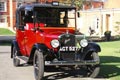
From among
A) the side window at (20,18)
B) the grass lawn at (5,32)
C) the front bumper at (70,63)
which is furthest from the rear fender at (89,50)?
the grass lawn at (5,32)

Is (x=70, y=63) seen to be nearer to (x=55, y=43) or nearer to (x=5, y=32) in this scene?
(x=55, y=43)

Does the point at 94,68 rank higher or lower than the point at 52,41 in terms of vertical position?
lower

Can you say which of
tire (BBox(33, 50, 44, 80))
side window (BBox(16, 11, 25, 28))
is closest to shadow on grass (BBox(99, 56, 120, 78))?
tire (BBox(33, 50, 44, 80))

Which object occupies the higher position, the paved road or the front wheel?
the front wheel

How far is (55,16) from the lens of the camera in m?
14.6

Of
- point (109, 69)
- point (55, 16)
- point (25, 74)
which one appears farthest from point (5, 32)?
point (25, 74)

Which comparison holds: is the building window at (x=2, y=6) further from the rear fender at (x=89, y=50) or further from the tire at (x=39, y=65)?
the tire at (x=39, y=65)

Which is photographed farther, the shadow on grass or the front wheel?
the shadow on grass

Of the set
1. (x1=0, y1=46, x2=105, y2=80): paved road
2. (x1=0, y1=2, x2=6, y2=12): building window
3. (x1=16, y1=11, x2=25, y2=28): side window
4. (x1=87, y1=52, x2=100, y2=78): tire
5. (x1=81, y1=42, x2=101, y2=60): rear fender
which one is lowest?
(x1=0, y1=46, x2=105, y2=80): paved road

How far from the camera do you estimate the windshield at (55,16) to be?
45.9 feet

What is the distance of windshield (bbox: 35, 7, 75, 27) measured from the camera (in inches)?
551

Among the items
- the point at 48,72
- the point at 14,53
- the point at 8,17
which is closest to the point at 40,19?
the point at 48,72

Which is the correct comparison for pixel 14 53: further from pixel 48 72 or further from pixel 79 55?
pixel 79 55

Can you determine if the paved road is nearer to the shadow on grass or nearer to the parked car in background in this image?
the parked car in background
